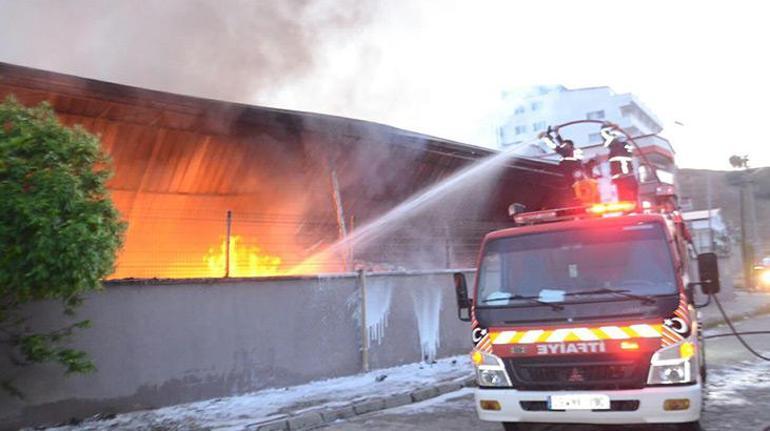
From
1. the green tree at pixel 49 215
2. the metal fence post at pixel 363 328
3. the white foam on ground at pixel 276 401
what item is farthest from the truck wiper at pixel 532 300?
the metal fence post at pixel 363 328

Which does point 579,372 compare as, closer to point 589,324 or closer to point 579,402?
point 579,402

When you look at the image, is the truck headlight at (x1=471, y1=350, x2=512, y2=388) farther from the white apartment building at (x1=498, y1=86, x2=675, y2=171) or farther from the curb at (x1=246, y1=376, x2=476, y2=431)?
the white apartment building at (x1=498, y1=86, x2=675, y2=171)

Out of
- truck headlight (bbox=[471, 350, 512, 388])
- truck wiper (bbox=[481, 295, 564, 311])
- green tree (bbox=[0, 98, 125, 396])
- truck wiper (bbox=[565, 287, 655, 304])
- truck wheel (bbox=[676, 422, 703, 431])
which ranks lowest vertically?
truck wheel (bbox=[676, 422, 703, 431])

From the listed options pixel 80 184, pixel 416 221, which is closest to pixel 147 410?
pixel 80 184

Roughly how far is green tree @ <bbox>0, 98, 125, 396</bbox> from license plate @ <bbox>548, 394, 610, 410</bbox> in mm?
4159

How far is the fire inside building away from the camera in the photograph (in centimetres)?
859

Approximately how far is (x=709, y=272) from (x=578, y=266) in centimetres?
122

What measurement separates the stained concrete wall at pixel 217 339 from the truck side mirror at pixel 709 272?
17.7 feet

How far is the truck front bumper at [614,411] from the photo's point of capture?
13.8 feet

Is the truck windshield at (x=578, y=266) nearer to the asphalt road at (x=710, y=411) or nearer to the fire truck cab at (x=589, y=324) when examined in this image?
the fire truck cab at (x=589, y=324)

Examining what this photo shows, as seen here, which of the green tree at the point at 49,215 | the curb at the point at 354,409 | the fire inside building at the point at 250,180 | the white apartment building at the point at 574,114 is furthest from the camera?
the white apartment building at the point at 574,114

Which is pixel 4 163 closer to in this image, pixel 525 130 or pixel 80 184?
pixel 80 184

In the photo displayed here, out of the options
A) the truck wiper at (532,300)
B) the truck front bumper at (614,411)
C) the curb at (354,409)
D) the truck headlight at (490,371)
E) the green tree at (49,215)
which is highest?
the green tree at (49,215)

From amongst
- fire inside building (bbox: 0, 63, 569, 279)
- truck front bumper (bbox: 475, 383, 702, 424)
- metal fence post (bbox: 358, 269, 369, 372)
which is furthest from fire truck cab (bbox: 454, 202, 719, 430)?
fire inside building (bbox: 0, 63, 569, 279)
